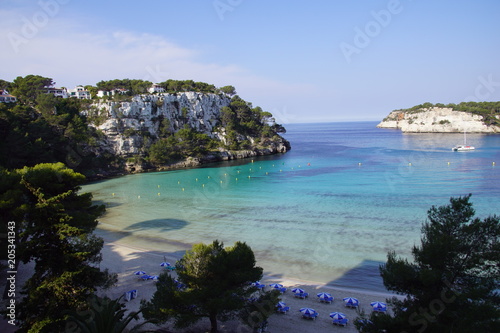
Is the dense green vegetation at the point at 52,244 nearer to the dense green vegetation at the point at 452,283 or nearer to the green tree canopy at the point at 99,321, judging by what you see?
the green tree canopy at the point at 99,321

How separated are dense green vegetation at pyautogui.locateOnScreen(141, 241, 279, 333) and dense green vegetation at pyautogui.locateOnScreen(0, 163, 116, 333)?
3053 mm

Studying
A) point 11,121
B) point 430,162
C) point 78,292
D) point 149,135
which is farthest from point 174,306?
point 149,135

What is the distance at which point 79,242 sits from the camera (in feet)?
42.0

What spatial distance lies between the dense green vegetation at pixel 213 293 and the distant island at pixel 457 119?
122342 millimetres

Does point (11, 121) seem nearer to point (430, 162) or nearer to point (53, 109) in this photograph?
point (53, 109)

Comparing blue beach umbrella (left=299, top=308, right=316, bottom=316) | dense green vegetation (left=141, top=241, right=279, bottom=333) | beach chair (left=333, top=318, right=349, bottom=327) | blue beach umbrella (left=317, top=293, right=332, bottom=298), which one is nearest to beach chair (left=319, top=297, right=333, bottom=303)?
blue beach umbrella (left=317, top=293, right=332, bottom=298)

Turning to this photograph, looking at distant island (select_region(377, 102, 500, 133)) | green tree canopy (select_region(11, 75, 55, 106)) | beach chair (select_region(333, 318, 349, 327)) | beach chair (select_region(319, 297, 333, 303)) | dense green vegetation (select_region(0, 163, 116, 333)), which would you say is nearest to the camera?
dense green vegetation (select_region(0, 163, 116, 333))

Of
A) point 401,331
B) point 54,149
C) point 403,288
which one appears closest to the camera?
point 401,331

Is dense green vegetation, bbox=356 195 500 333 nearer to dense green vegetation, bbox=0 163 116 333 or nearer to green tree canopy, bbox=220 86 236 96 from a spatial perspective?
dense green vegetation, bbox=0 163 116 333

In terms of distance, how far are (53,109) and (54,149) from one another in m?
→ 12.0

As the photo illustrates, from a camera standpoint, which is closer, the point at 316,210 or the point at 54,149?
the point at 316,210

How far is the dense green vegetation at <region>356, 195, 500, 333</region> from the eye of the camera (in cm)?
791

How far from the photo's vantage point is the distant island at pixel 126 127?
48562 millimetres

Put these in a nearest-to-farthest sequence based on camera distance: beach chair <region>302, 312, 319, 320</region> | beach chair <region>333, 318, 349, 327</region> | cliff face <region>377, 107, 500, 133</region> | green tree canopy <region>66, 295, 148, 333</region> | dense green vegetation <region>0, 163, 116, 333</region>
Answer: green tree canopy <region>66, 295, 148, 333</region>, dense green vegetation <region>0, 163, 116, 333</region>, beach chair <region>333, 318, 349, 327</region>, beach chair <region>302, 312, 319, 320</region>, cliff face <region>377, 107, 500, 133</region>
